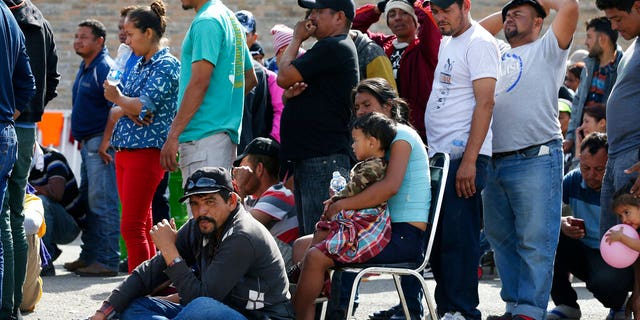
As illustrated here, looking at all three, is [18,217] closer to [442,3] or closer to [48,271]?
[442,3]

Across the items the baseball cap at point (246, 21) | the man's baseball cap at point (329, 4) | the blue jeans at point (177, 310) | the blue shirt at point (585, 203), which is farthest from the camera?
the baseball cap at point (246, 21)

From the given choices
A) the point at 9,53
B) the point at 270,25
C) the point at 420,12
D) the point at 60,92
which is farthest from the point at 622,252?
the point at 60,92

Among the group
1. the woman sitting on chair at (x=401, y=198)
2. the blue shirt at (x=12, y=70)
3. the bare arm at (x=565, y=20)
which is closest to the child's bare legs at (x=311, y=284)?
the woman sitting on chair at (x=401, y=198)

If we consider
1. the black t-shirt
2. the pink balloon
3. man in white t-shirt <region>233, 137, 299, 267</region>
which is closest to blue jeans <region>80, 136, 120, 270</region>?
man in white t-shirt <region>233, 137, 299, 267</region>

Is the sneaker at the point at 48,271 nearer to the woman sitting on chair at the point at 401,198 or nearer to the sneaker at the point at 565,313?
the woman sitting on chair at the point at 401,198

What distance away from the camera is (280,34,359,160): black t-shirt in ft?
21.2

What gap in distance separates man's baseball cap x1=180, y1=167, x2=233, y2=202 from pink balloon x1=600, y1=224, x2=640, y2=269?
2.18 m

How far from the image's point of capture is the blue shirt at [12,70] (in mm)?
5789

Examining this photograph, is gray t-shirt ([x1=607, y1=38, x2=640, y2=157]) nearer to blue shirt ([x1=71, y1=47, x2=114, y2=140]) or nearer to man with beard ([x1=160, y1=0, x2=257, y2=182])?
man with beard ([x1=160, y1=0, x2=257, y2=182])

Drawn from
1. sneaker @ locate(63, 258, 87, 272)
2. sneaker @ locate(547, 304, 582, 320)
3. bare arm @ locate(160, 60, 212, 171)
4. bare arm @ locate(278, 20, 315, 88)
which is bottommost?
sneaker @ locate(63, 258, 87, 272)

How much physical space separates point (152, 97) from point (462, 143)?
7.85 ft

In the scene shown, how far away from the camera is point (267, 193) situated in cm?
707

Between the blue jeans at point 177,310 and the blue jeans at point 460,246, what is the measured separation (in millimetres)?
1404

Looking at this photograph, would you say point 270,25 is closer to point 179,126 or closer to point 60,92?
point 60,92
